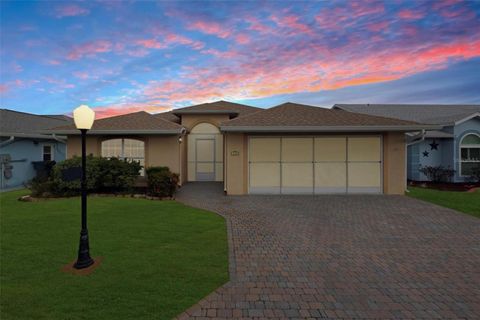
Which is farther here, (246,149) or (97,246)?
(246,149)

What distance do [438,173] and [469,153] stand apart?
237 cm

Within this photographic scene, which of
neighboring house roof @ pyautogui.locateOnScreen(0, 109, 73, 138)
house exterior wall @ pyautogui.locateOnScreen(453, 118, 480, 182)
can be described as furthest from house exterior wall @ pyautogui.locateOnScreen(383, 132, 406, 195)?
neighboring house roof @ pyautogui.locateOnScreen(0, 109, 73, 138)

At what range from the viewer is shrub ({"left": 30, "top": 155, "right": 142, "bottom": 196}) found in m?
10.1

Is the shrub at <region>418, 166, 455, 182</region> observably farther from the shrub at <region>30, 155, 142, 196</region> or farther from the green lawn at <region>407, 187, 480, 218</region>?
the shrub at <region>30, 155, 142, 196</region>

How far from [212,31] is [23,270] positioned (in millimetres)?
10541

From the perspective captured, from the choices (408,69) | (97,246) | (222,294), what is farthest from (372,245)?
(408,69)

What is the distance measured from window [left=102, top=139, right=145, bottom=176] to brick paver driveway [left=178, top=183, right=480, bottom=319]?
6.20 metres

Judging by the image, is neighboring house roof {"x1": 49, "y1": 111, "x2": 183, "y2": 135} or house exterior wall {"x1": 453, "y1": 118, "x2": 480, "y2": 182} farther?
house exterior wall {"x1": 453, "y1": 118, "x2": 480, "y2": 182}

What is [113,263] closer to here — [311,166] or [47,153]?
[311,166]

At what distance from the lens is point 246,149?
10977 mm

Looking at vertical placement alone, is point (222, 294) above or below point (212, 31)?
below

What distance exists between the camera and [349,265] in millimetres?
4297

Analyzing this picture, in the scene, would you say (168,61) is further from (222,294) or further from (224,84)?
(222,294)

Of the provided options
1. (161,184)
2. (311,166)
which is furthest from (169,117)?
(311,166)
